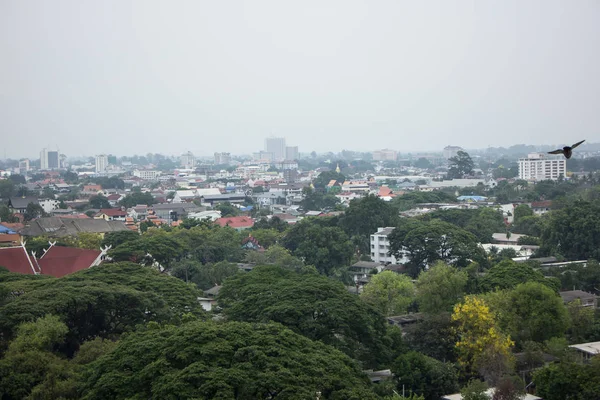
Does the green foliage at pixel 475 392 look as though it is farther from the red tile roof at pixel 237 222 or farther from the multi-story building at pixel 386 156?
the multi-story building at pixel 386 156

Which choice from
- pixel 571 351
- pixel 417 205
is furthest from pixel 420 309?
pixel 417 205

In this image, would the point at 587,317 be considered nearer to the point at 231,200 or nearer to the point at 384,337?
the point at 384,337

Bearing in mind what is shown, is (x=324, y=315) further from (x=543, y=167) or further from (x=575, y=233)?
(x=543, y=167)

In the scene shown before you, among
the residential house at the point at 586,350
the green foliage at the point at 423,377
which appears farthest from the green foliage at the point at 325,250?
the green foliage at the point at 423,377

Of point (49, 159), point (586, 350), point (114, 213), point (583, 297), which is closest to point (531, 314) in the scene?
point (586, 350)

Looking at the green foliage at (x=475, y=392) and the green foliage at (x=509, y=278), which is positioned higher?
the green foliage at (x=509, y=278)
